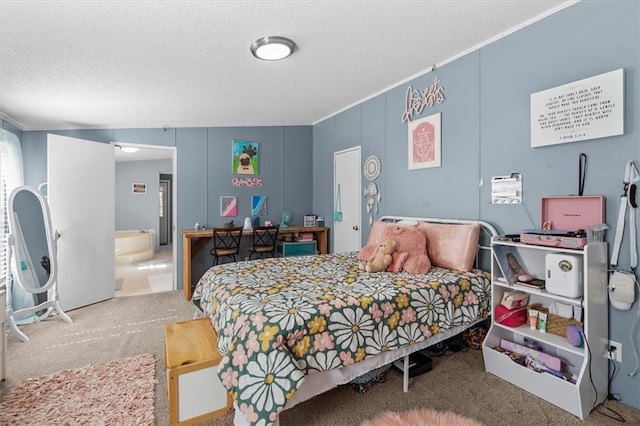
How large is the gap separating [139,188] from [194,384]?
7.22m

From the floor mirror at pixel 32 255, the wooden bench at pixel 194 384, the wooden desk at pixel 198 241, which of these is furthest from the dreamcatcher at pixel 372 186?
the floor mirror at pixel 32 255

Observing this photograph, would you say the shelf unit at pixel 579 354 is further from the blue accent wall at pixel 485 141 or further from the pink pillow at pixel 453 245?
the pink pillow at pixel 453 245

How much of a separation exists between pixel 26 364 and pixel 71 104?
2.66m

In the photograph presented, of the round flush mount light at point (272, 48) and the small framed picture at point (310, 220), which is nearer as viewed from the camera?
the round flush mount light at point (272, 48)

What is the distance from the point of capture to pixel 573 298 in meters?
1.89

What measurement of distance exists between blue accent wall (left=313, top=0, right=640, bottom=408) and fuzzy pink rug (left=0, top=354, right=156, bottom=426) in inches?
109

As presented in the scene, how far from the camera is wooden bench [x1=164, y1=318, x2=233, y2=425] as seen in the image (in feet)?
5.73

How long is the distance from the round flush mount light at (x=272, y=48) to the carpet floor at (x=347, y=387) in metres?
2.50

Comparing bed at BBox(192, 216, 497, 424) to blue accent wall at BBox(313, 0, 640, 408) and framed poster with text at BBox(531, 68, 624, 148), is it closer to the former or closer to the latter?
blue accent wall at BBox(313, 0, 640, 408)

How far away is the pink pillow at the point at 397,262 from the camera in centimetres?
256

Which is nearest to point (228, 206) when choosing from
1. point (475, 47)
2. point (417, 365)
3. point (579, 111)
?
point (417, 365)

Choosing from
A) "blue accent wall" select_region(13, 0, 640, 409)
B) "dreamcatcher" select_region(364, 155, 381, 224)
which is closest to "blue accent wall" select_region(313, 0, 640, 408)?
"blue accent wall" select_region(13, 0, 640, 409)

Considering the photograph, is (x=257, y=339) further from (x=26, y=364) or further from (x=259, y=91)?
(x=259, y=91)

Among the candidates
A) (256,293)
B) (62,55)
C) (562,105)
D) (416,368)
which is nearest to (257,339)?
(256,293)
